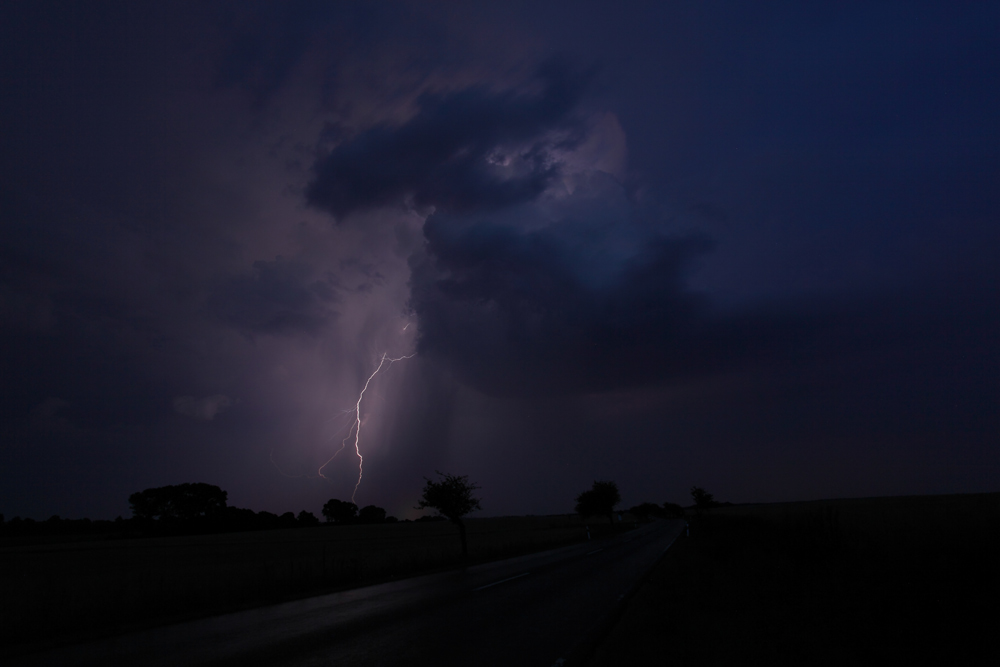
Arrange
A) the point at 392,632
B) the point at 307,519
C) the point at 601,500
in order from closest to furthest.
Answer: the point at 392,632 → the point at 601,500 → the point at 307,519

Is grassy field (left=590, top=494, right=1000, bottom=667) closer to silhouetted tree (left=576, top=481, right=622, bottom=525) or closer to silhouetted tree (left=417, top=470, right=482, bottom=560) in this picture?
silhouetted tree (left=417, top=470, right=482, bottom=560)

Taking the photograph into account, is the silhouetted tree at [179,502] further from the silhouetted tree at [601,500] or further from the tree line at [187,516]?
the silhouetted tree at [601,500]

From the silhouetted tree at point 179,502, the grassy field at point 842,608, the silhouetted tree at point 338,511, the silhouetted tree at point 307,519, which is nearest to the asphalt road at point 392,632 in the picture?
the grassy field at point 842,608

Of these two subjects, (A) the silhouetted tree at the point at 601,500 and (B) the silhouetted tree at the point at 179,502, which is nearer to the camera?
(A) the silhouetted tree at the point at 601,500

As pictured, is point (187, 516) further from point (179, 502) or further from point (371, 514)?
point (371, 514)

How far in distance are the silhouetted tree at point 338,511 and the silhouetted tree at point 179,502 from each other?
38.0 m

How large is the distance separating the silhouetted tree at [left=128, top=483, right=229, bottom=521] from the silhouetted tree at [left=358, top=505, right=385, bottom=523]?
45.3m

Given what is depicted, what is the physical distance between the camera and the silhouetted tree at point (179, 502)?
106062 mm

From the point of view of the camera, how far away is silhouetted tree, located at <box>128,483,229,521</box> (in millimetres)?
106062

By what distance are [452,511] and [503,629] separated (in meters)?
24.5

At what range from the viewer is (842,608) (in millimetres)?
10625

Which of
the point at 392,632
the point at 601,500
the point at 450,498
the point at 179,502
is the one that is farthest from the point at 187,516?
the point at 392,632

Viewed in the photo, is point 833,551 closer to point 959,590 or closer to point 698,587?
point 698,587

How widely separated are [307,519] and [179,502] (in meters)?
32.5
